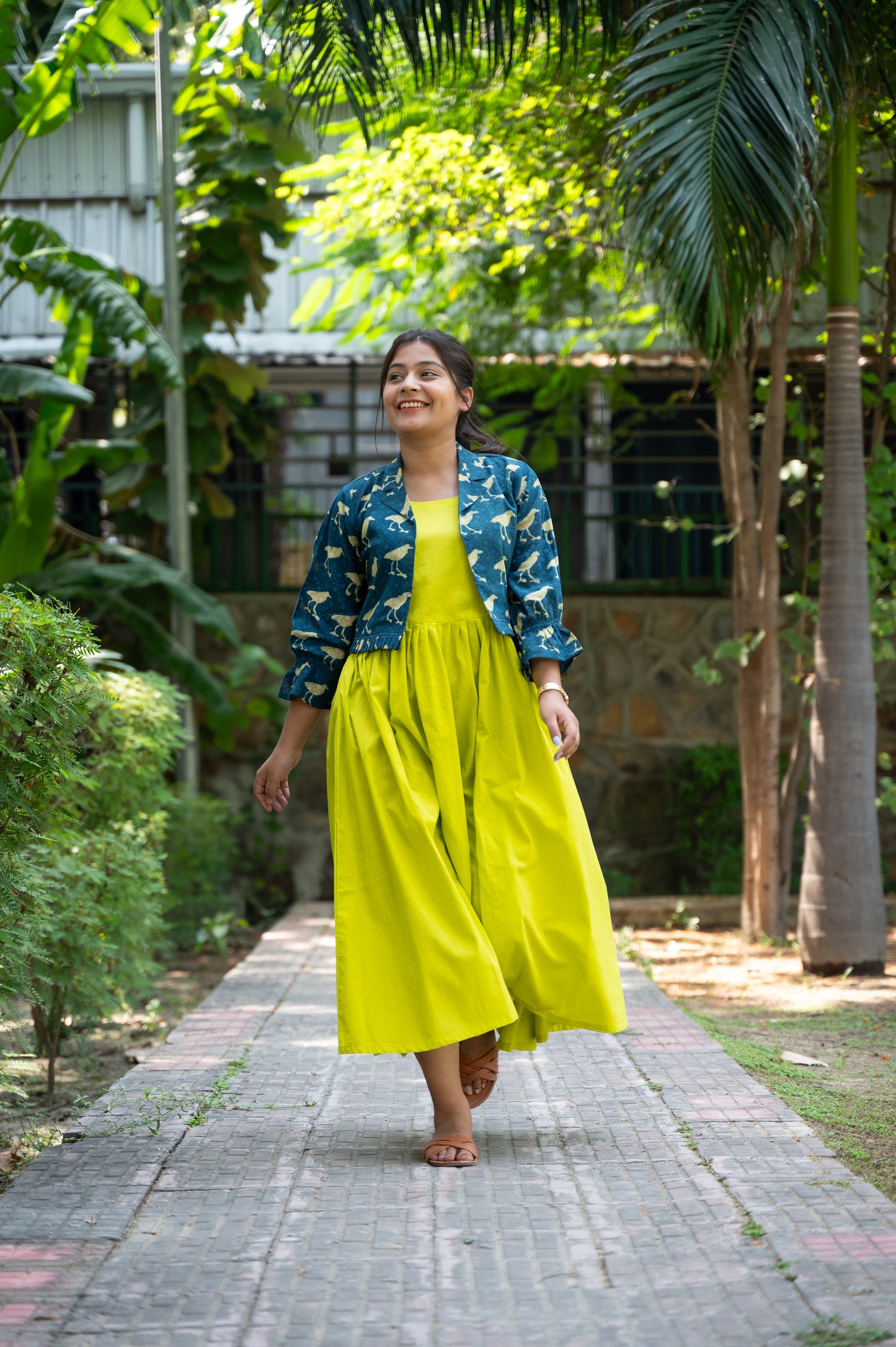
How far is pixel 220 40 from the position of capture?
25.4 feet

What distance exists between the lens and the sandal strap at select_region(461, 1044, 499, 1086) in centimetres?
339

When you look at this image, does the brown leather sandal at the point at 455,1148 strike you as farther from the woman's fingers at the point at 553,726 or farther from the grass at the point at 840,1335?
the grass at the point at 840,1335

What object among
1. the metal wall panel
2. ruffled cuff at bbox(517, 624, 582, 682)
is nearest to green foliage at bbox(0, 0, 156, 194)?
ruffled cuff at bbox(517, 624, 582, 682)

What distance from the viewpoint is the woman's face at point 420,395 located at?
3451mm

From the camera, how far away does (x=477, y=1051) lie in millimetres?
3393

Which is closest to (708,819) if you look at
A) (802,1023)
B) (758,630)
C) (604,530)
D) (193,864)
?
(604,530)

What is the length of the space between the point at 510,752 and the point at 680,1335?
1494mm

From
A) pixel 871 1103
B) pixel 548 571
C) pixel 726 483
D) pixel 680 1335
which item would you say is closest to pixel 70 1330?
pixel 680 1335

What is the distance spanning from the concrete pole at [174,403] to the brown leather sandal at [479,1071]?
523cm

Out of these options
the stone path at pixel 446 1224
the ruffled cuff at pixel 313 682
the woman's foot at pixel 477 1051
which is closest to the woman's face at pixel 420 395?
the ruffled cuff at pixel 313 682

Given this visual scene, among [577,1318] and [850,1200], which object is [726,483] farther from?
[577,1318]

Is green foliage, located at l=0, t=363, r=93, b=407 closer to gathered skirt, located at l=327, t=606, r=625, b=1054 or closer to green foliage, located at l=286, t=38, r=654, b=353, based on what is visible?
green foliage, located at l=286, t=38, r=654, b=353

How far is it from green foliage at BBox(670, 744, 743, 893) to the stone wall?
0.19 metres

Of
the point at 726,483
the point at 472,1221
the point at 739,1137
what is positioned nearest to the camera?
the point at 472,1221
